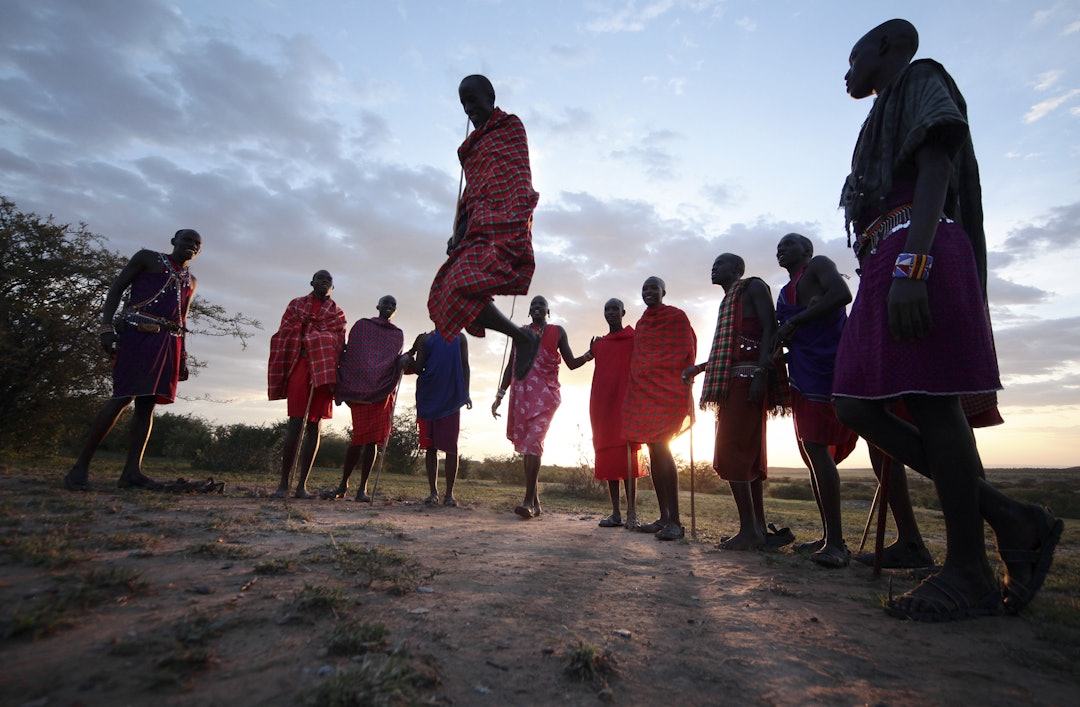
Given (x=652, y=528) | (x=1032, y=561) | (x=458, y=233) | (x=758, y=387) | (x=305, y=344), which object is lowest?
(x=652, y=528)

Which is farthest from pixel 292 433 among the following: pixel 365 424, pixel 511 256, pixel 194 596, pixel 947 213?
pixel 947 213

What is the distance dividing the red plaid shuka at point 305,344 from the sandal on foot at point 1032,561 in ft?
19.1

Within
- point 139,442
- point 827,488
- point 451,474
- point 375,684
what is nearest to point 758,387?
A: point 827,488

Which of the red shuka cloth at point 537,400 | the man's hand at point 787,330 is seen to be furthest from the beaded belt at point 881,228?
the red shuka cloth at point 537,400

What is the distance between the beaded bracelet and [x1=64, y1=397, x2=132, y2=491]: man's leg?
5.68m

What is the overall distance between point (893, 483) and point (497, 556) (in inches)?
103

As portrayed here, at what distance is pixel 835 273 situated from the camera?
3.97 m

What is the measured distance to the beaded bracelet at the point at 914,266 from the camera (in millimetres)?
2252

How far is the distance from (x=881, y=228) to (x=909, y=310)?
588mm

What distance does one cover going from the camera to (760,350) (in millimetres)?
4305

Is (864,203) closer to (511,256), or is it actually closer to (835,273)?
(835,273)

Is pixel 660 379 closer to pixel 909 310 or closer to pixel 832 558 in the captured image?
pixel 832 558

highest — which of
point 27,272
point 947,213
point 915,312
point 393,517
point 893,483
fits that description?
point 27,272

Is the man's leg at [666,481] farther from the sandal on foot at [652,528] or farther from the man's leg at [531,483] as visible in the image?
the man's leg at [531,483]
